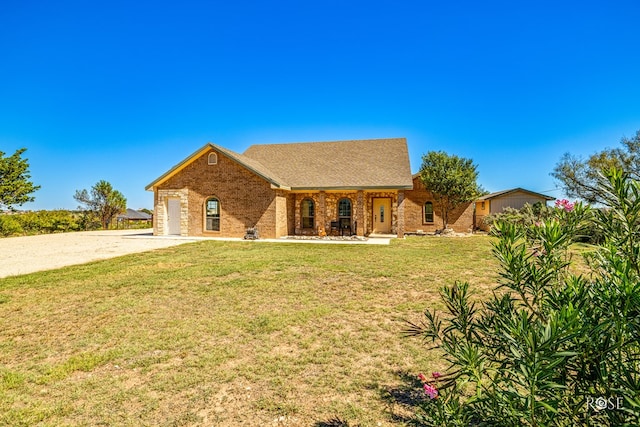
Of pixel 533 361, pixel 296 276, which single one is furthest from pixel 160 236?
pixel 533 361

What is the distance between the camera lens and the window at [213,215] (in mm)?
19141

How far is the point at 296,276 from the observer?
8.45m

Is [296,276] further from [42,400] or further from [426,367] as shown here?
[42,400]

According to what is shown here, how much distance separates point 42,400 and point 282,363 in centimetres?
260

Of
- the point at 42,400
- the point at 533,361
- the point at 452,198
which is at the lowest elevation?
the point at 42,400

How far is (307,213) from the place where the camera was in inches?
806

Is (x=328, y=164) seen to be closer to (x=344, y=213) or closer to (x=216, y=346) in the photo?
(x=344, y=213)

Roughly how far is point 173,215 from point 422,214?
1748 cm

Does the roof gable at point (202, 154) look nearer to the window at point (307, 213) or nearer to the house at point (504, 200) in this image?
the window at point (307, 213)

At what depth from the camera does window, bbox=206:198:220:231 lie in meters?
19.1

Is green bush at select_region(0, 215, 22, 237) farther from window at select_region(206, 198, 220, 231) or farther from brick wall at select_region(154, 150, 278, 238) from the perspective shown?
window at select_region(206, 198, 220, 231)

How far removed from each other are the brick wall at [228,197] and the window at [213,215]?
277 mm

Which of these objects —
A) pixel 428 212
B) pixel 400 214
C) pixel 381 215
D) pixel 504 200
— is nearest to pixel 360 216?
pixel 400 214

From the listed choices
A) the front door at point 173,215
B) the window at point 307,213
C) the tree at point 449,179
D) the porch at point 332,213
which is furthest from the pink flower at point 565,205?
the front door at point 173,215
